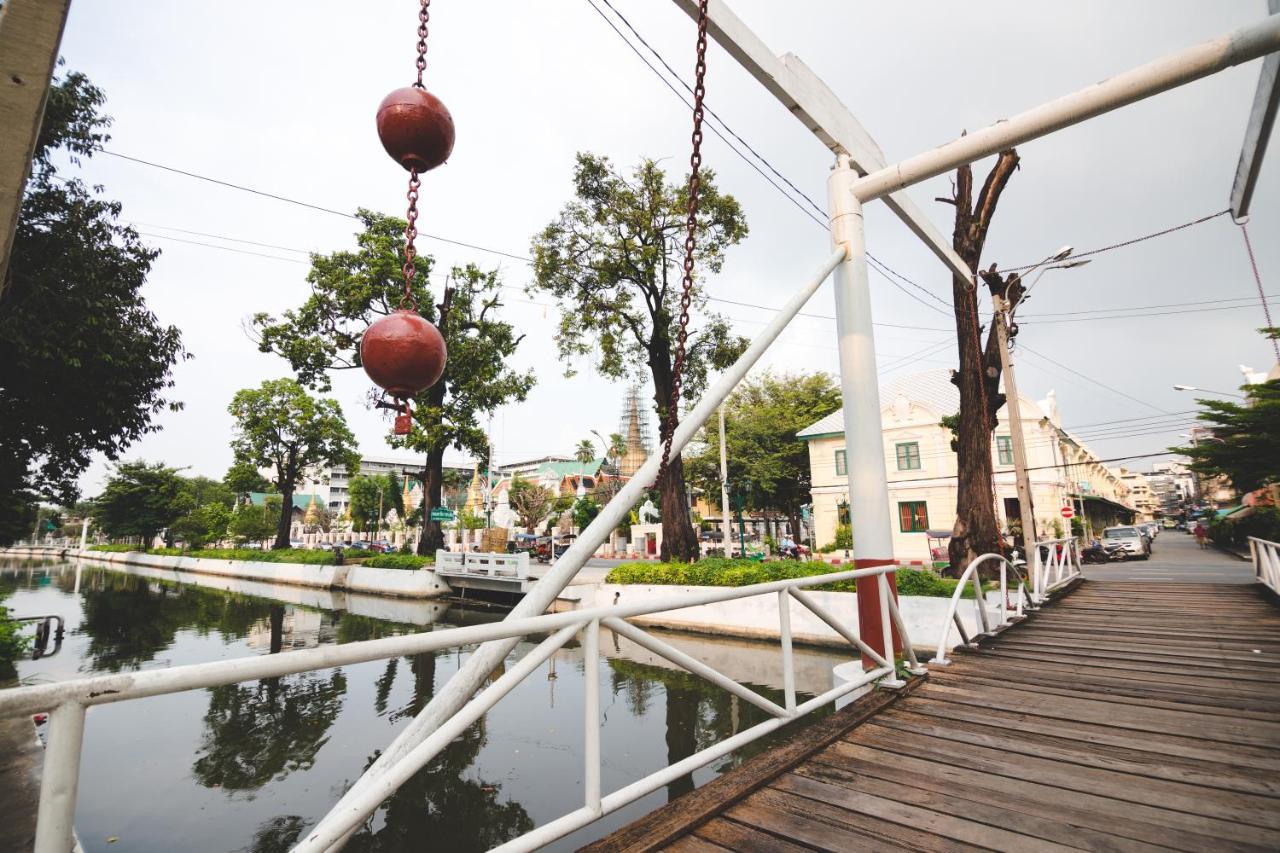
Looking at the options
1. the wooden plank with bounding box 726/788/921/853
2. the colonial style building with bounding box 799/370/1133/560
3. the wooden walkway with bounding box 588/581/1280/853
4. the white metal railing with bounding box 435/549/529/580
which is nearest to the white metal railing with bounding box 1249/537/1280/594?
the wooden walkway with bounding box 588/581/1280/853

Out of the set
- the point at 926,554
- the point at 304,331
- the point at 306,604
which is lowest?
the point at 306,604

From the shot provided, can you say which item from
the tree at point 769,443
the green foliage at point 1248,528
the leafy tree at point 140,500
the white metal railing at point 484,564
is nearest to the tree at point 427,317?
the white metal railing at point 484,564

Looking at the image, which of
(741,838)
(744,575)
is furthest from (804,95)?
(744,575)

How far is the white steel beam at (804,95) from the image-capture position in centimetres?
396

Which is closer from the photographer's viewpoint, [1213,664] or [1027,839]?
[1027,839]

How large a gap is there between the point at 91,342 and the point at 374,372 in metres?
10.8

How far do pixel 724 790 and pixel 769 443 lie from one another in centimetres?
2836

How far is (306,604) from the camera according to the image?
837 inches

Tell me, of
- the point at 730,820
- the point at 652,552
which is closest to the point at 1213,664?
the point at 730,820

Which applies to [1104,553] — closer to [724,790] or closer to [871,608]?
[871,608]

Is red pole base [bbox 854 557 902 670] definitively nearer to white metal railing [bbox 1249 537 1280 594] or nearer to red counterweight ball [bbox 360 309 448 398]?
red counterweight ball [bbox 360 309 448 398]

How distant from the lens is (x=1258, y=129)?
151 inches

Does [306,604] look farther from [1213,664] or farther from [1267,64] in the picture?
[1267,64]

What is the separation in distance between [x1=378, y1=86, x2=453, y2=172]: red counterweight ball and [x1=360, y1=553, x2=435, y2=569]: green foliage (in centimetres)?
2313
